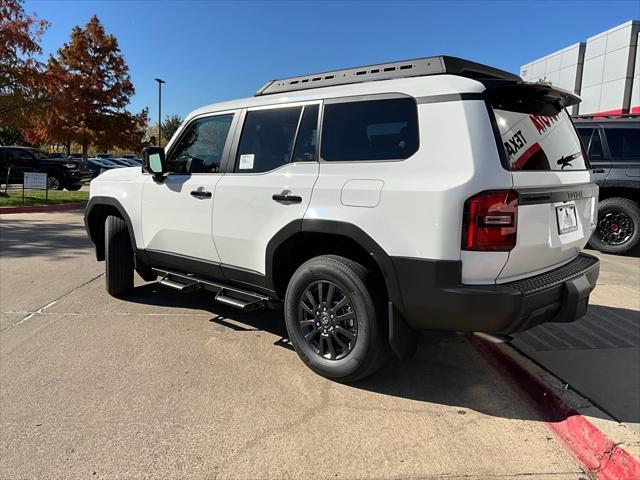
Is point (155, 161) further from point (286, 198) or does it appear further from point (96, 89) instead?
point (96, 89)

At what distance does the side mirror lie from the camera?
445 cm

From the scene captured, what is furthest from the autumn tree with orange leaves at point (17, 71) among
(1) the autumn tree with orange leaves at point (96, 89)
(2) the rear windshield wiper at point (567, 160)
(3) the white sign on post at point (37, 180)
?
(2) the rear windshield wiper at point (567, 160)

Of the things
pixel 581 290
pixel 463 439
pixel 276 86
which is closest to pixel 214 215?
pixel 276 86

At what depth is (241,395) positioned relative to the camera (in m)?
3.27

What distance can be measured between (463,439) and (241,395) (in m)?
1.42

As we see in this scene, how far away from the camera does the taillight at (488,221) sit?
2674 mm

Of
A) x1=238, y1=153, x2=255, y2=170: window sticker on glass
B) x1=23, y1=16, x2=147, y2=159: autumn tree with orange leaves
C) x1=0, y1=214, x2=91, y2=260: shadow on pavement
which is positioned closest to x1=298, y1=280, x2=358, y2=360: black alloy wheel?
x1=238, y1=153, x2=255, y2=170: window sticker on glass

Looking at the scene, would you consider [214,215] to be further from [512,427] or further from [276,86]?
[512,427]

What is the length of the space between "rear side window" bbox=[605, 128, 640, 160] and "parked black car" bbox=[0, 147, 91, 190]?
19244 mm

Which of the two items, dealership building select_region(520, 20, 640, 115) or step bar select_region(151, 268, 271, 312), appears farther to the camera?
dealership building select_region(520, 20, 640, 115)

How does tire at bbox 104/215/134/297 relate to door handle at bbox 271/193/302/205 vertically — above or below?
below

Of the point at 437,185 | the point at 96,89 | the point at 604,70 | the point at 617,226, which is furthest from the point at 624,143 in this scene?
the point at 96,89

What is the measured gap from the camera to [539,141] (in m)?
3.15

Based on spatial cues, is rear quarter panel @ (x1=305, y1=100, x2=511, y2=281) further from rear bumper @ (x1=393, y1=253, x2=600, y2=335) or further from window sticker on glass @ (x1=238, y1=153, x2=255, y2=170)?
window sticker on glass @ (x1=238, y1=153, x2=255, y2=170)
